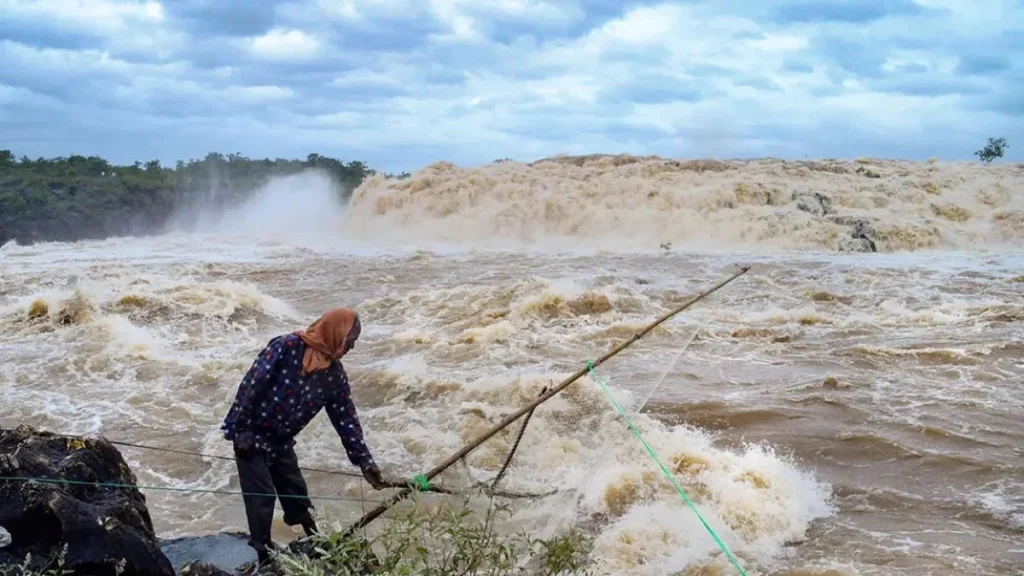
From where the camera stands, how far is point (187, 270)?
18.6m

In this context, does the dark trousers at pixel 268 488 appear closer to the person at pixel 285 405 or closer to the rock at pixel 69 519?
the person at pixel 285 405

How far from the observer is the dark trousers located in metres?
3.80

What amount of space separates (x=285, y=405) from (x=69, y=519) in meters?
0.94

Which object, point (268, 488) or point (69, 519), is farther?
point (268, 488)

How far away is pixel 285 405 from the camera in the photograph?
3742mm

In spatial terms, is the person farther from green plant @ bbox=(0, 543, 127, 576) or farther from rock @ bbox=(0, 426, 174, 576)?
green plant @ bbox=(0, 543, 127, 576)

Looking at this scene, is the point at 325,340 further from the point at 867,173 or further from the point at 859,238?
the point at 867,173

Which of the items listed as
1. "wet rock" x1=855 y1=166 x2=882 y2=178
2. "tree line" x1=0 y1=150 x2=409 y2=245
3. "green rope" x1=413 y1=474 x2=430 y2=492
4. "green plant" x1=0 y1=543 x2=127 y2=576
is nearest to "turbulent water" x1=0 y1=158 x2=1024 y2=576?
"green rope" x1=413 y1=474 x2=430 y2=492

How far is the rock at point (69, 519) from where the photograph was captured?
10.1ft

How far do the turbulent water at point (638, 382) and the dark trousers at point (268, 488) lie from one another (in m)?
0.59

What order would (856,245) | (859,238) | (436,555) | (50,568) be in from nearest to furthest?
(436,555) → (50,568) → (856,245) → (859,238)

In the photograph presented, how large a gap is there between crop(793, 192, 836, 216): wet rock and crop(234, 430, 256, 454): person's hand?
2309 cm

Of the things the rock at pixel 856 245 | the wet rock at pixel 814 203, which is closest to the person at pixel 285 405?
the rock at pixel 856 245

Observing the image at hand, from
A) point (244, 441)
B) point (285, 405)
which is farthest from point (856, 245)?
point (244, 441)
